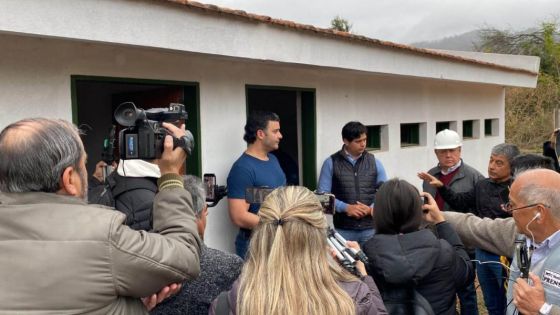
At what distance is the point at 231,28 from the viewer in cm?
421

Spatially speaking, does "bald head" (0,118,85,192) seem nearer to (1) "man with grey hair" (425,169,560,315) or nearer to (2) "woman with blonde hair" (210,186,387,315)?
(2) "woman with blonde hair" (210,186,387,315)

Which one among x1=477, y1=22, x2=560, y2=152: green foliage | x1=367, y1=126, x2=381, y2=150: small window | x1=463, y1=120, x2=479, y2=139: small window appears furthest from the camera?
x1=477, y1=22, x2=560, y2=152: green foliage

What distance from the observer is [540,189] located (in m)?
2.29

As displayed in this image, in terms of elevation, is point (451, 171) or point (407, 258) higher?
point (451, 171)

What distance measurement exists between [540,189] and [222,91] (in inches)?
123

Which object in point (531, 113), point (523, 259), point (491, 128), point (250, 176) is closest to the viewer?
→ point (523, 259)

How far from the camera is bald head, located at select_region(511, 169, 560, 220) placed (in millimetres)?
2256

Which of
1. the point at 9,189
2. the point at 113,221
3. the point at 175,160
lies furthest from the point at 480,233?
the point at 9,189

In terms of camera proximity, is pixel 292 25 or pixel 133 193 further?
pixel 292 25

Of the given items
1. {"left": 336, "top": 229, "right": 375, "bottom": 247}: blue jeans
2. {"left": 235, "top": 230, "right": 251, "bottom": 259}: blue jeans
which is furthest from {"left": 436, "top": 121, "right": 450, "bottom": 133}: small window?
{"left": 235, "top": 230, "right": 251, "bottom": 259}: blue jeans

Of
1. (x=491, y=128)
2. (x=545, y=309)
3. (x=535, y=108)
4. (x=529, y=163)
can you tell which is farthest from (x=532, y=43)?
(x=545, y=309)

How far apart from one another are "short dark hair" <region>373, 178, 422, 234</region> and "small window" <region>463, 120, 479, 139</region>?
318 inches

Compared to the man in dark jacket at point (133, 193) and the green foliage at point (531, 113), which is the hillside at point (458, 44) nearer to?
the green foliage at point (531, 113)

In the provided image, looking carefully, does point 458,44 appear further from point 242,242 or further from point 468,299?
point 468,299
